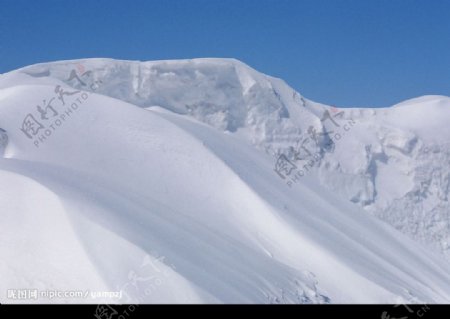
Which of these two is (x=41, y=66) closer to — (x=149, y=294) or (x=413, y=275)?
(x=413, y=275)

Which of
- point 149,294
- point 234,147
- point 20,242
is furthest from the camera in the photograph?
point 234,147

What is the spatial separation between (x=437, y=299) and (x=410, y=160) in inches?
670

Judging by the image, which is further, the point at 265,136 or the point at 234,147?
the point at 265,136

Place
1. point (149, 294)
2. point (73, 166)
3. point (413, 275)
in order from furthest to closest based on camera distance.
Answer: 1. point (413, 275)
2. point (73, 166)
3. point (149, 294)

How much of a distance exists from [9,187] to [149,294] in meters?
3.76

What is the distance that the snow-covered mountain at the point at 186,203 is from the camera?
32.5ft

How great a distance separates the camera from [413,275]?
57.8 feet

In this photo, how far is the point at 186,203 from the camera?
14719mm

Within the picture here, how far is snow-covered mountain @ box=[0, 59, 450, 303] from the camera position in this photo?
9906mm
